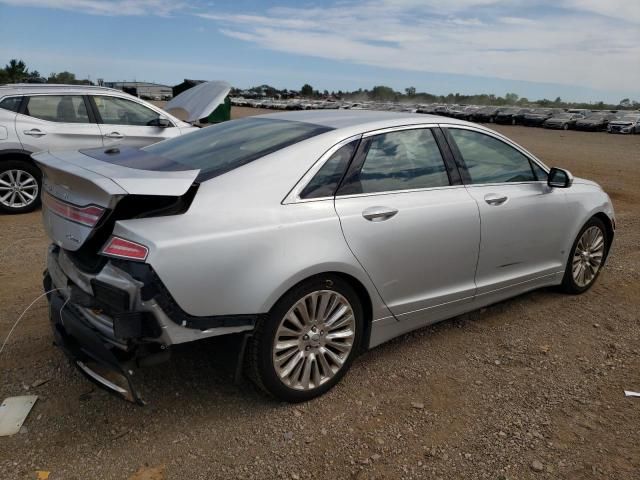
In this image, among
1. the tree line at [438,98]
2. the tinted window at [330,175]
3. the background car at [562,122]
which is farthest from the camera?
the tree line at [438,98]

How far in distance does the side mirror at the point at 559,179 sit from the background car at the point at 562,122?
40.3m

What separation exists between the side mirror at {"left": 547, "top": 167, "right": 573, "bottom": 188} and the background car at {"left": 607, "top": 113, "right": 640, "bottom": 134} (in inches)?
1436

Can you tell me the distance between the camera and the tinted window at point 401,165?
Answer: 3.27 meters

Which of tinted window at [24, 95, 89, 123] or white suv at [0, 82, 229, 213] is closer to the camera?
white suv at [0, 82, 229, 213]

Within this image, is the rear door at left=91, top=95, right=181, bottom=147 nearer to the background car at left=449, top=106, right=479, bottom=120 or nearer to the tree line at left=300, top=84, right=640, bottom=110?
the background car at left=449, top=106, right=479, bottom=120

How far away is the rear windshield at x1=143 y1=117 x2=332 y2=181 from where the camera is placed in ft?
9.95

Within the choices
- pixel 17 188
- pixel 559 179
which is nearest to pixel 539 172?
pixel 559 179

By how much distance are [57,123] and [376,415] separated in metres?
6.49

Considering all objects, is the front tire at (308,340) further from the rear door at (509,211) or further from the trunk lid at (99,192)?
the rear door at (509,211)

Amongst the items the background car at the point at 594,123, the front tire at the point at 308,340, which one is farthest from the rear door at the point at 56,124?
the background car at the point at 594,123

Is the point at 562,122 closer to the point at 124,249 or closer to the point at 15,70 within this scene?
the point at 124,249

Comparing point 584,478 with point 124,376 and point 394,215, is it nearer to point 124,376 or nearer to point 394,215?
point 394,215

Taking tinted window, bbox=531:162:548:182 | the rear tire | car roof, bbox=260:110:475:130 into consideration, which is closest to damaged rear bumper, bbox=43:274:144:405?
car roof, bbox=260:110:475:130

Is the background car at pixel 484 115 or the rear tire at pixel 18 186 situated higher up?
the rear tire at pixel 18 186
